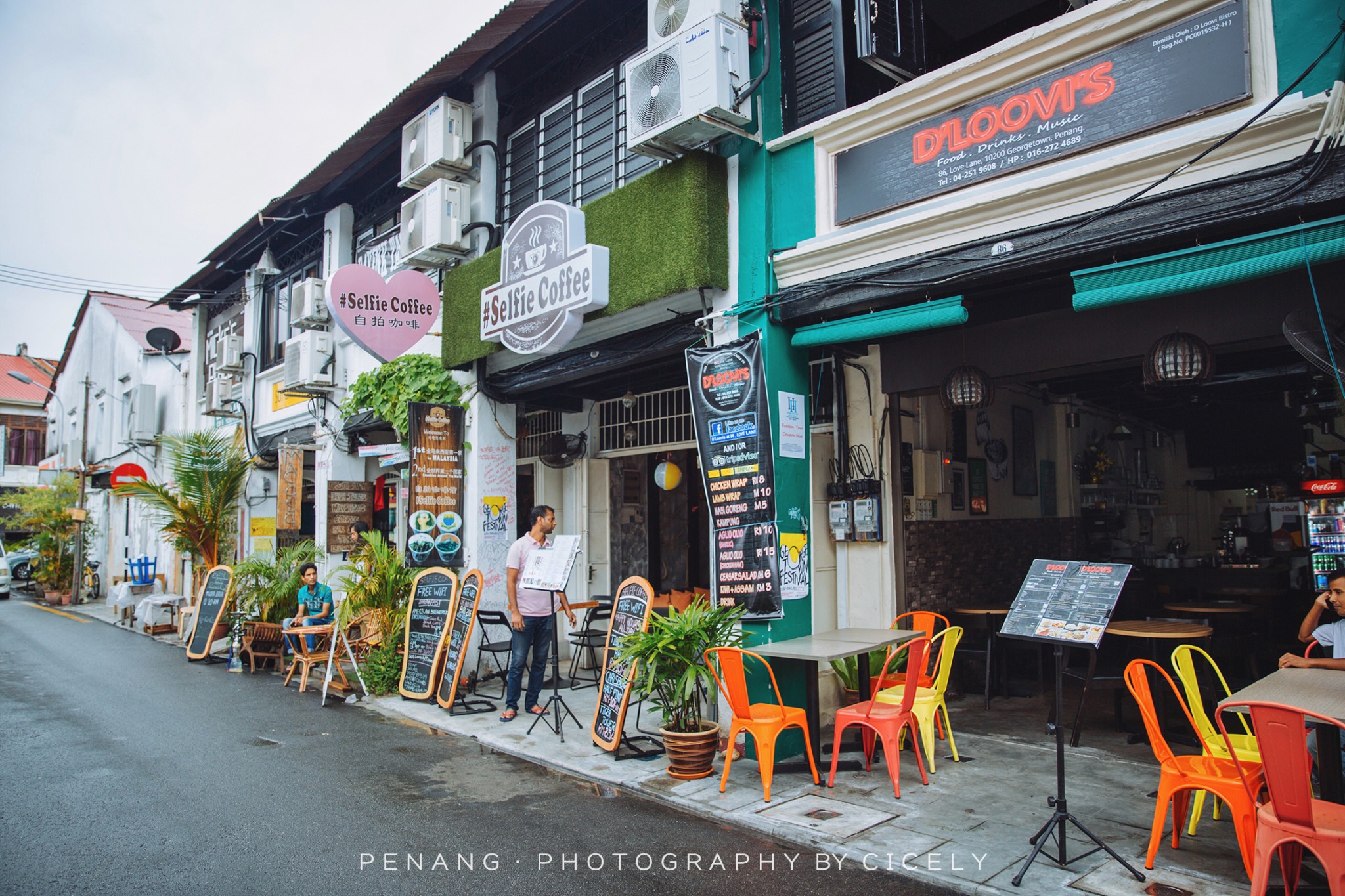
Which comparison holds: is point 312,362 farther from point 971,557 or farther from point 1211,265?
point 1211,265

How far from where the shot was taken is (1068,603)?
14.4ft

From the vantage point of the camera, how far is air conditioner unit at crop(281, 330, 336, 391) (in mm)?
12961

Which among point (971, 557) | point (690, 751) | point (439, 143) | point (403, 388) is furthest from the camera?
point (403, 388)

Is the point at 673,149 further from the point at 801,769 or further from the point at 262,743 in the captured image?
the point at 262,743

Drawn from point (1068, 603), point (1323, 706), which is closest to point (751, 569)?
point (1068, 603)

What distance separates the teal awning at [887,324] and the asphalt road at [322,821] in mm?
3432

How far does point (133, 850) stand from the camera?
481 cm

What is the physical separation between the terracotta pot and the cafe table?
1.68 feet

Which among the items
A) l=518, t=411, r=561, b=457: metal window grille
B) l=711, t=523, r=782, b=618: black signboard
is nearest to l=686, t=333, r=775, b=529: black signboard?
l=711, t=523, r=782, b=618: black signboard

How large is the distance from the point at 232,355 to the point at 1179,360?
16.2 meters

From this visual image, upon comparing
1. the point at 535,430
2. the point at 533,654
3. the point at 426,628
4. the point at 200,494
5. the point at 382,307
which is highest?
the point at 382,307

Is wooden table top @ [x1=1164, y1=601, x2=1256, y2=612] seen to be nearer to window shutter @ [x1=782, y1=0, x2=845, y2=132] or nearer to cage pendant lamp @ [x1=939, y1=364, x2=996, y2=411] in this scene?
cage pendant lamp @ [x1=939, y1=364, x2=996, y2=411]

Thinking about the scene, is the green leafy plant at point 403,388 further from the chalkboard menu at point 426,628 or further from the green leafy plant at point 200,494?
the green leafy plant at point 200,494

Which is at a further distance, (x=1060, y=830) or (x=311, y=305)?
(x=311, y=305)
